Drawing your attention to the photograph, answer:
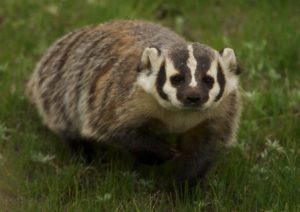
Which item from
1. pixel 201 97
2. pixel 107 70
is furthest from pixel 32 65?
pixel 201 97

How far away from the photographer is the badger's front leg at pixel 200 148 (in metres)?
4.05

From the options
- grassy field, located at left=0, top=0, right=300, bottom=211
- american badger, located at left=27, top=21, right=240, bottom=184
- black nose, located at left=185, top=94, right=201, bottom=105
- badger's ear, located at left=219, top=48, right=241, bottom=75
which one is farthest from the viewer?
grassy field, located at left=0, top=0, right=300, bottom=211

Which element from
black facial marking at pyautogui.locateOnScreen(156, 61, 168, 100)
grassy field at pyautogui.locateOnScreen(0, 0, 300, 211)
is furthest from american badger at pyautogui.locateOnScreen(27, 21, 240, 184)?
grassy field at pyautogui.locateOnScreen(0, 0, 300, 211)

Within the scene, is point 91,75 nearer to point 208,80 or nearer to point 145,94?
point 145,94

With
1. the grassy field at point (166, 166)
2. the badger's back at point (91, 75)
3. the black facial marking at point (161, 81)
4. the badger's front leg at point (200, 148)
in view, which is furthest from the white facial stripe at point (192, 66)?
the grassy field at point (166, 166)

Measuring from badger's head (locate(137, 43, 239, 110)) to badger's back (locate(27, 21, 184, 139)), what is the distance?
Answer: 195mm

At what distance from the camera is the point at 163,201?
3986 mm

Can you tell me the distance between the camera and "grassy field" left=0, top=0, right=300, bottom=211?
156 inches

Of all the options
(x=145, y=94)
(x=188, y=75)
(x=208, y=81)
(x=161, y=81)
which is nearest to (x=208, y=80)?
(x=208, y=81)

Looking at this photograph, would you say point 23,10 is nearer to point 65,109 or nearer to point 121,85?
point 65,109

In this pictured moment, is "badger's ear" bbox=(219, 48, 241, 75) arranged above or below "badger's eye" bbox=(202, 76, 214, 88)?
above

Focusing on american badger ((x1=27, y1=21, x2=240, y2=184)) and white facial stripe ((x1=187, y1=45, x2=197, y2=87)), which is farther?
american badger ((x1=27, y1=21, x2=240, y2=184))

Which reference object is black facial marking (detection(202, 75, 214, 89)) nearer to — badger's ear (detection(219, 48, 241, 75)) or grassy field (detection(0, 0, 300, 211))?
badger's ear (detection(219, 48, 241, 75))

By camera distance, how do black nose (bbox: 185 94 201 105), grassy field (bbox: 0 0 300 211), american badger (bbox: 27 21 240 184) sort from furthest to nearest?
grassy field (bbox: 0 0 300 211), american badger (bbox: 27 21 240 184), black nose (bbox: 185 94 201 105)
